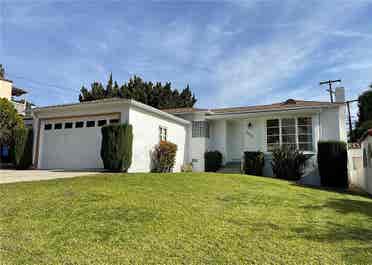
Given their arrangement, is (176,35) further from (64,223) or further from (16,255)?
(16,255)

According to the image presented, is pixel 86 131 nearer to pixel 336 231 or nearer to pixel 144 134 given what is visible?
pixel 144 134

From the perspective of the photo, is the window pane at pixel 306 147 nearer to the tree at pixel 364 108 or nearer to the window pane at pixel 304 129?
the window pane at pixel 304 129

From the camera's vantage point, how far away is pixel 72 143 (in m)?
13.8

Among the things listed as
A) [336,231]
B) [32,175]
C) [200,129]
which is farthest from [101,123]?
[336,231]

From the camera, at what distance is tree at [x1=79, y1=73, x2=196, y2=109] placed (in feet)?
107

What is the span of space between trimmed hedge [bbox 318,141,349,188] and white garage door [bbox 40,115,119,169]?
1086 cm

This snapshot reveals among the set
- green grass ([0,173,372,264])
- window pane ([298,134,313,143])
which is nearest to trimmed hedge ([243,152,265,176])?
window pane ([298,134,313,143])

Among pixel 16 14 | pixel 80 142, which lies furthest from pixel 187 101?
pixel 16 14

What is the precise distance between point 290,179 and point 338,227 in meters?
9.82

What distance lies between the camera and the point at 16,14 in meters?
9.40

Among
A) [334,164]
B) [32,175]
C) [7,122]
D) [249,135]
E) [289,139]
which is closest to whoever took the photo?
A: [32,175]

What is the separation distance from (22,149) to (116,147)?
6.35 metres

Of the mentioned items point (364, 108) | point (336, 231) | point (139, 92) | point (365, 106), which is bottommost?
point (336, 231)

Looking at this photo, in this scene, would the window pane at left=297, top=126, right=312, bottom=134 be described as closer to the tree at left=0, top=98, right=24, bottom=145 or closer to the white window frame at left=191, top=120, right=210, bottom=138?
the white window frame at left=191, top=120, right=210, bottom=138
